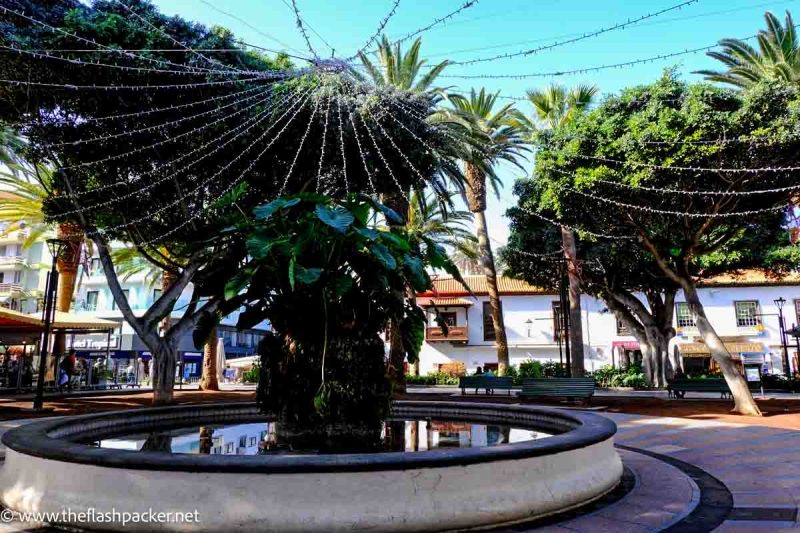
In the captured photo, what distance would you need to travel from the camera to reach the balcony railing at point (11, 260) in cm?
4978

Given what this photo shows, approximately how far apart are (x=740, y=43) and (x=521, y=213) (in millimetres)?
11921

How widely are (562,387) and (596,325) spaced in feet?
78.5

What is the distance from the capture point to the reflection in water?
671cm

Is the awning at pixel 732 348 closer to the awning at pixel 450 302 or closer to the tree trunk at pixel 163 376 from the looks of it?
the awning at pixel 450 302

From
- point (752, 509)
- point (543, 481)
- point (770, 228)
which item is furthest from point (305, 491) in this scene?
point (770, 228)

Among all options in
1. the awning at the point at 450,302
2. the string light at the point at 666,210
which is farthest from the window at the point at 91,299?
the string light at the point at 666,210

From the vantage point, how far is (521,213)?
25.7 m

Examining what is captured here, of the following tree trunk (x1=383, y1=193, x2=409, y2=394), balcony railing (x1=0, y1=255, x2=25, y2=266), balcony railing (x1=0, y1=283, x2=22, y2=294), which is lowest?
tree trunk (x1=383, y1=193, x2=409, y2=394)

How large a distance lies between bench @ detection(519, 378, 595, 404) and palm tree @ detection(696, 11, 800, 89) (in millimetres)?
15354

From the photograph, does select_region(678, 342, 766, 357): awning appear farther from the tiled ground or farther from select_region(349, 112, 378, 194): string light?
the tiled ground

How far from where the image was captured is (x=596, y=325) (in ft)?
129

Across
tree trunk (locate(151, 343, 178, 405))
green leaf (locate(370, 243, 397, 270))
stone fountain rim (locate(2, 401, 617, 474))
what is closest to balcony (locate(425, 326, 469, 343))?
tree trunk (locate(151, 343, 178, 405))

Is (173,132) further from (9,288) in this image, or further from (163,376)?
(9,288)

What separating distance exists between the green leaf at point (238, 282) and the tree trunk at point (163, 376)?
11779 millimetres
